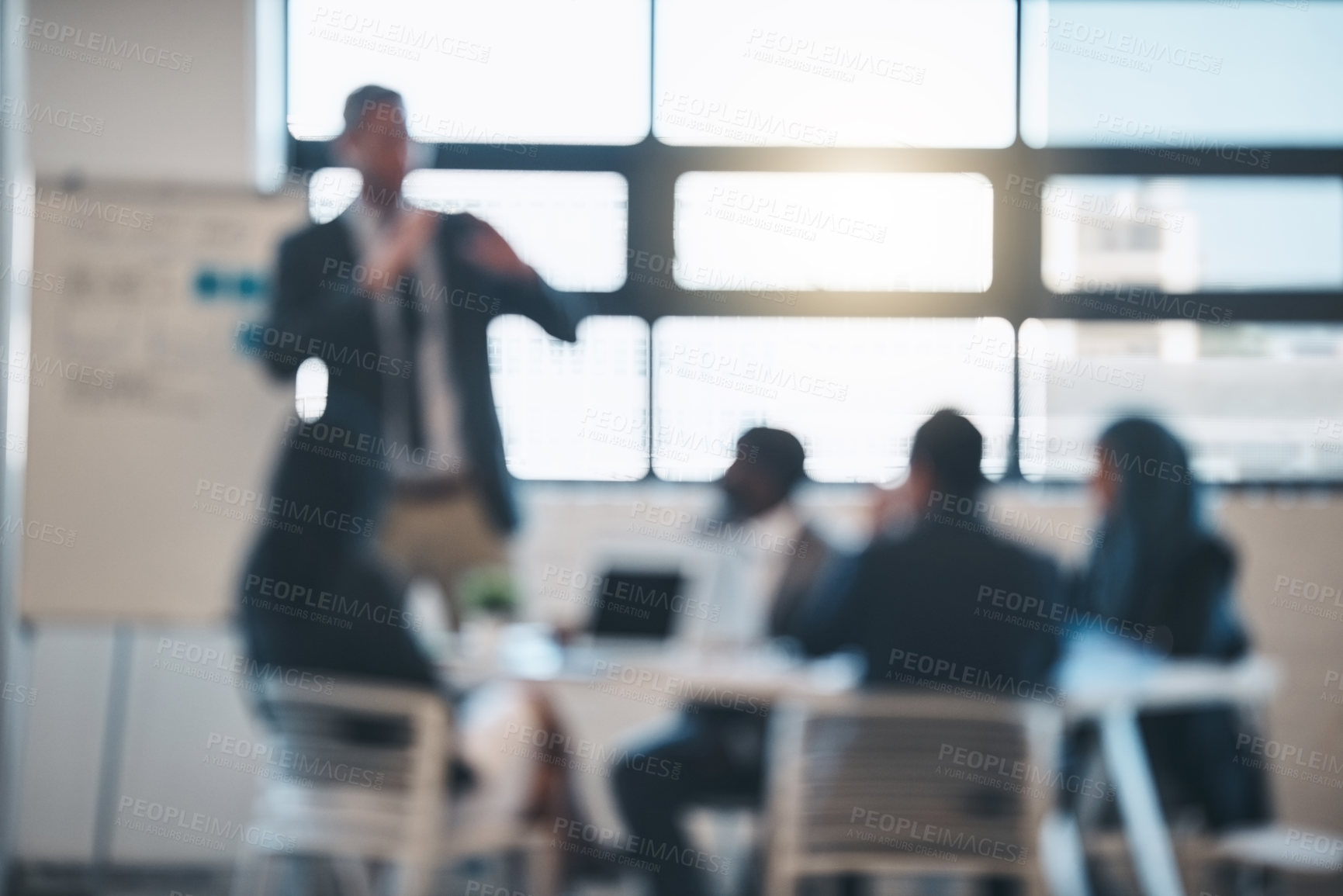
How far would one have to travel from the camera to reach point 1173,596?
9.81 feet

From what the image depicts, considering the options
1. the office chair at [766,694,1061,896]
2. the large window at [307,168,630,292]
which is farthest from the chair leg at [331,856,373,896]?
the large window at [307,168,630,292]

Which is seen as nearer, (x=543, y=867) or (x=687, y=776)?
(x=543, y=867)

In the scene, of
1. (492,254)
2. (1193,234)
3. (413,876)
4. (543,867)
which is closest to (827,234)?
(1193,234)

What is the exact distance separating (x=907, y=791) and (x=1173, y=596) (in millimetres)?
1125

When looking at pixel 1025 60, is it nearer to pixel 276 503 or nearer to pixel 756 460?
pixel 756 460

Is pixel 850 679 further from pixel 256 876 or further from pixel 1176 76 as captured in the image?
pixel 1176 76

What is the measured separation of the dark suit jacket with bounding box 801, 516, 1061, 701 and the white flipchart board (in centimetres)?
215

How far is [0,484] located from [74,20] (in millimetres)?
3066

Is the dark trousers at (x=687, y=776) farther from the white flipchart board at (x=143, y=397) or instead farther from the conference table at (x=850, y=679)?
the white flipchart board at (x=143, y=397)

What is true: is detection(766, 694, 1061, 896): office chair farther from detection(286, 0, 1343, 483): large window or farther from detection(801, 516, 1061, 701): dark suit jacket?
detection(286, 0, 1343, 483): large window

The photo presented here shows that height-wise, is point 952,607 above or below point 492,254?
below

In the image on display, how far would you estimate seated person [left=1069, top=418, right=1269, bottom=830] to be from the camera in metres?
2.85

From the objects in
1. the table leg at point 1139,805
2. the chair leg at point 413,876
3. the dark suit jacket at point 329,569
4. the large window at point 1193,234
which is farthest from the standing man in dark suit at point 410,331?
the large window at point 1193,234

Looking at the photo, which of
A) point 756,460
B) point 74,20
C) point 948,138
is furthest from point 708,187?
point 74,20
